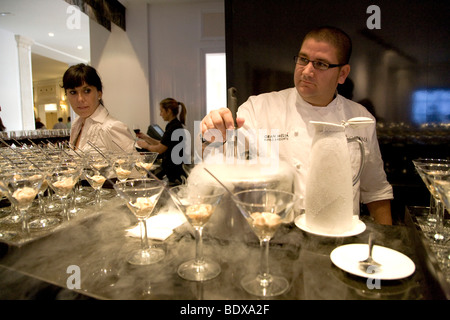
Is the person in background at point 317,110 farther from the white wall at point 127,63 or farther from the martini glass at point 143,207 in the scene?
the white wall at point 127,63

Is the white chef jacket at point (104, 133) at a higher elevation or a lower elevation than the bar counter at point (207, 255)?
higher

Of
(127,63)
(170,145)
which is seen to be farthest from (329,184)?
(127,63)

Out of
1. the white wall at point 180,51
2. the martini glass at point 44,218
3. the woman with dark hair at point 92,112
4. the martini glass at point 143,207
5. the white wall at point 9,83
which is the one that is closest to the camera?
the martini glass at point 143,207

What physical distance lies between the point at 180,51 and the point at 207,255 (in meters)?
5.66

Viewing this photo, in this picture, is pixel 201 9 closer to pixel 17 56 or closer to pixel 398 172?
pixel 398 172

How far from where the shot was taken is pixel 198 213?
2.87 ft

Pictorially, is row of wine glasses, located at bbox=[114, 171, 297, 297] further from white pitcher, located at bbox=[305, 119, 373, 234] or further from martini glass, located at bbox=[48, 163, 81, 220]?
martini glass, located at bbox=[48, 163, 81, 220]

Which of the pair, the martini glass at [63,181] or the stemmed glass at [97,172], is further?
the stemmed glass at [97,172]

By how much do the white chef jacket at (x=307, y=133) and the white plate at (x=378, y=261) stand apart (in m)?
1.03

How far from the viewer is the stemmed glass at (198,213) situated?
860 millimetres

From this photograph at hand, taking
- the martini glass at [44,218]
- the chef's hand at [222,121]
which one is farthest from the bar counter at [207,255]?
the chef's hand at [222,121]

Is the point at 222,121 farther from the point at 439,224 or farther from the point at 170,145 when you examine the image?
the point at 170,145

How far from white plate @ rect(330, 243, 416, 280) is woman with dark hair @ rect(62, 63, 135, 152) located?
2.39 metres
